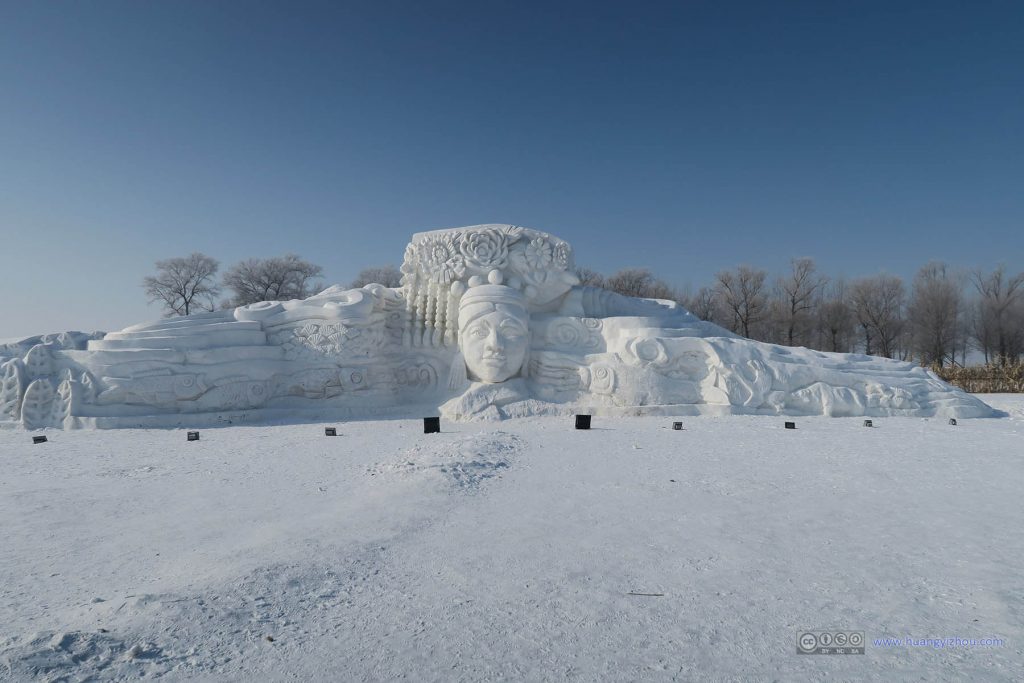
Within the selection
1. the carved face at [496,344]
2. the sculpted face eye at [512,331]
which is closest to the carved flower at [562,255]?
the carved face at [496,344]

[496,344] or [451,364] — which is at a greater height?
[496,344]

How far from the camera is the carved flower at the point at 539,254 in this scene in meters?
6.80

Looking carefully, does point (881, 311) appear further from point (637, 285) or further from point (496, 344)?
point (496, 344)

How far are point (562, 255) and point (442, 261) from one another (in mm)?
1481

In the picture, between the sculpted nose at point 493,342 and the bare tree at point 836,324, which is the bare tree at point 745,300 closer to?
the bare tree at point 836,324

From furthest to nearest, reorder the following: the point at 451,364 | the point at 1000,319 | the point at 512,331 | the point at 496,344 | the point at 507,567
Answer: the point at 1000,319 → the point at 451,364 → the point at 512,331 → the point at 496,344 → the point at 507,567

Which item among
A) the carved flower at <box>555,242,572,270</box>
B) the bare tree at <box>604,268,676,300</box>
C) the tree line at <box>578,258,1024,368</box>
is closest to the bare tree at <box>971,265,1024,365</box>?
the tree line at <box>578,258,1024,368</box>

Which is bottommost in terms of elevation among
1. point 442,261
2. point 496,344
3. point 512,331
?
point 496,344

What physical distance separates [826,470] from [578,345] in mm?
3789

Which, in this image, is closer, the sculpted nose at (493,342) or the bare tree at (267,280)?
the sculpted nose at (493,342)

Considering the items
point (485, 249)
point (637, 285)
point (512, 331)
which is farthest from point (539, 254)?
point (637, 285)

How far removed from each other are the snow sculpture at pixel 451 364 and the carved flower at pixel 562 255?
0.02 meters

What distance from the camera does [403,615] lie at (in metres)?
1.43

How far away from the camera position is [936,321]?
2250cm
